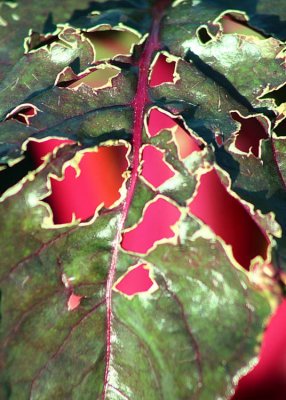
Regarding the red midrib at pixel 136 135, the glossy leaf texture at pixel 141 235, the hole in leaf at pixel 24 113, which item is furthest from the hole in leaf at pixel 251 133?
the hole in leaf at pixel 24 113

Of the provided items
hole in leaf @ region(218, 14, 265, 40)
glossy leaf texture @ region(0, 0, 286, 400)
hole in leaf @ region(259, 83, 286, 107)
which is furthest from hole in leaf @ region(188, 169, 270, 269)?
hole in leaf @ region(218, 14, 265, 40)

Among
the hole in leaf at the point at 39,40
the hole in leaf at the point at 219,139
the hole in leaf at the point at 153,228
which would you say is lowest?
the hole in leaf at the point at 153,228

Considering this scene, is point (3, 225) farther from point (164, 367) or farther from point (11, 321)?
point (164, 367)

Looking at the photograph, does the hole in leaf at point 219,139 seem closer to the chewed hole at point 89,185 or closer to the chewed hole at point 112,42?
the chewed hole at point 89,185

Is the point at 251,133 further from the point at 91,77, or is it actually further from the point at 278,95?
the point at 91,77

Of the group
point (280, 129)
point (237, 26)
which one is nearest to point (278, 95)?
point (280, 129)
